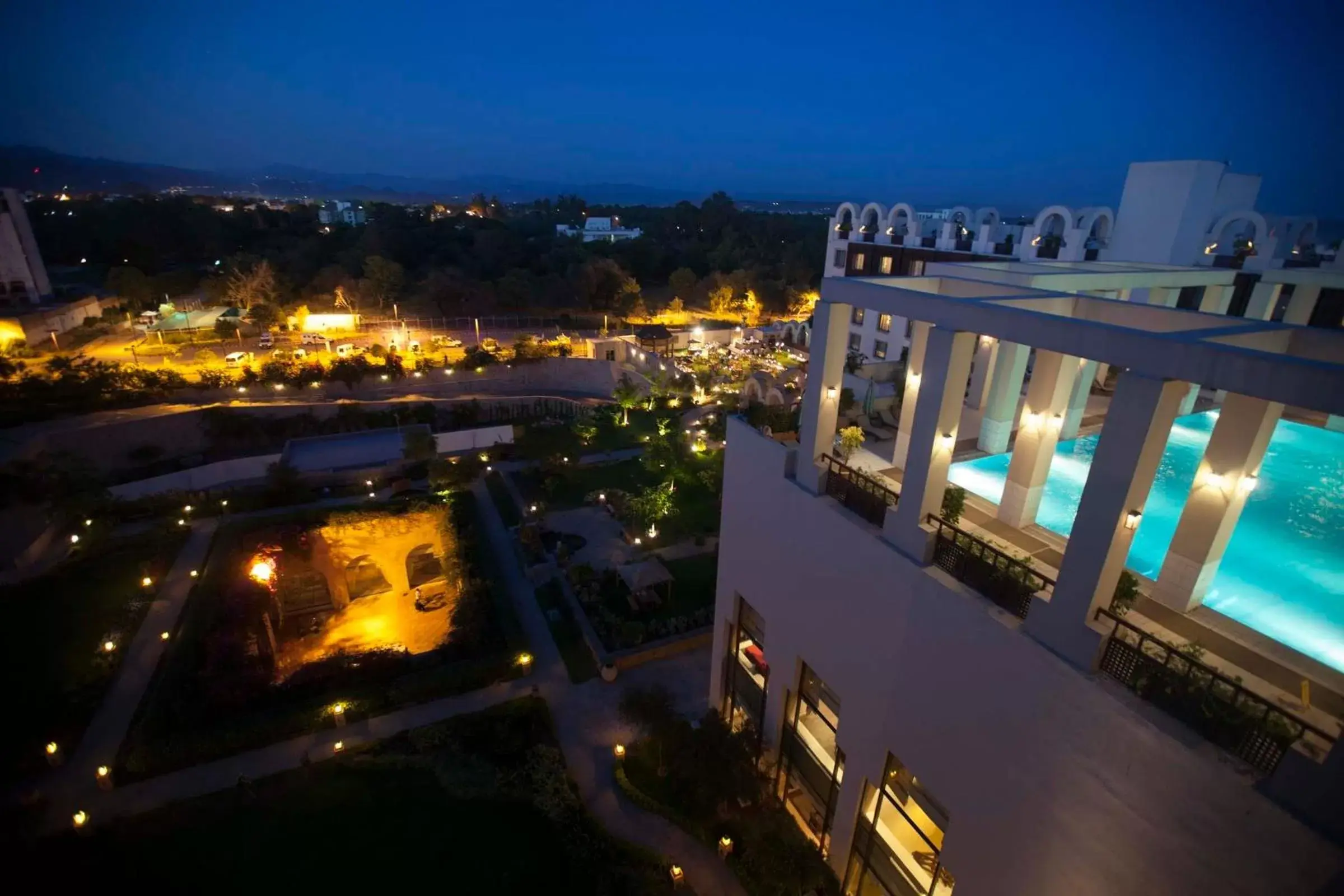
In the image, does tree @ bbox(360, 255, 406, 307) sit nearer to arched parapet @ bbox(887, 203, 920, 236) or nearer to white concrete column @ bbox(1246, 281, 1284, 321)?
arched parapet @ bbox(887, 203, 920, 236)

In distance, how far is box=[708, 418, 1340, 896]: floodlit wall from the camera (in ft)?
15.8

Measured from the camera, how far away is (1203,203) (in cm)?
2100

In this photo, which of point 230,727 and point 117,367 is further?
point 117,367

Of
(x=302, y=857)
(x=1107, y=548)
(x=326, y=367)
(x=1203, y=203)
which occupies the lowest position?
(x=302, y=857)

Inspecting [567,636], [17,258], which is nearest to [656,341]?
[567,636]

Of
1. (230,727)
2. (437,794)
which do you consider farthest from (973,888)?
(230,727)

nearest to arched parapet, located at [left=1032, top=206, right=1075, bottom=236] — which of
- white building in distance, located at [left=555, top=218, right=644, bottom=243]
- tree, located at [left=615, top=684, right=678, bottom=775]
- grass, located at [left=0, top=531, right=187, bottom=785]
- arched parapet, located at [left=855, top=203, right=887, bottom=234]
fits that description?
arched parapet, located at [left=855, top=203, right=887, bottom=234]

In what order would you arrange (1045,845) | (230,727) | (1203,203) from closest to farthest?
1. (1045,845)
2. (230,727)
3. (1203,203)

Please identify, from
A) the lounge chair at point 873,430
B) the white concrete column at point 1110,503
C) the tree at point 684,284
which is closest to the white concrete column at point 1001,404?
the lounge chair at point 873,430

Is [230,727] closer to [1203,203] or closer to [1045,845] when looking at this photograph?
[1045,845]

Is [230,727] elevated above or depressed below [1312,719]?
below

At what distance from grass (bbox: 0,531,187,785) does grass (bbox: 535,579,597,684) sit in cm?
1030

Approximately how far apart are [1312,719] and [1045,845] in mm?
2623

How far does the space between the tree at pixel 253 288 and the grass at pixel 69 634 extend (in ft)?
108
